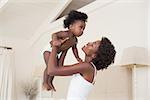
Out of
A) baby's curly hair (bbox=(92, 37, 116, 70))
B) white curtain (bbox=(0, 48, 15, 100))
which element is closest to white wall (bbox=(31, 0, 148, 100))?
baby's curly hair (bbox=(92, 37, 116, 70))

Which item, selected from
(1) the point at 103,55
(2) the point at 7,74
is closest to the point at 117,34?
(1) the point at 103,55

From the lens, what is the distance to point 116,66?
274 cm

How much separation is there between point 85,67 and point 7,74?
10.2 ft

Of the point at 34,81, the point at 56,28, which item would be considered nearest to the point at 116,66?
the point at 56,28

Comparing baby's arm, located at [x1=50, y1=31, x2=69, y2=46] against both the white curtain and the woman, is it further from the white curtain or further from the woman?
the white curtain

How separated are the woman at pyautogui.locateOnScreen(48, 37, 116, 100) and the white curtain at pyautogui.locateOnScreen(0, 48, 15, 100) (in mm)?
3024

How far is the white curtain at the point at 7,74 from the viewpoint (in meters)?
4.01

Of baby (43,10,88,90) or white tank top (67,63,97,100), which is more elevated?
baby (43,10,88,90)

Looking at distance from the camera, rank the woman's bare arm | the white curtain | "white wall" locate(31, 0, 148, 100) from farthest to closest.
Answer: the white curtain < "white wall" locate(31, 0, 148, 100) < the woman's bare arm

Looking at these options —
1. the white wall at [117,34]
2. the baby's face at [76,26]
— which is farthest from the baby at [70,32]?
the white wall at [117,34]

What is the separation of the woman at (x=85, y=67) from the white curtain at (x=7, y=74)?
3024mm

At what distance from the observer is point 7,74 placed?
4082mm

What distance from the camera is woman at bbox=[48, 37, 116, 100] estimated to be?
1129mm

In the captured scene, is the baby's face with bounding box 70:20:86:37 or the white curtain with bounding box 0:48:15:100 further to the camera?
the white curtain with bounding box 0:48:15:100
